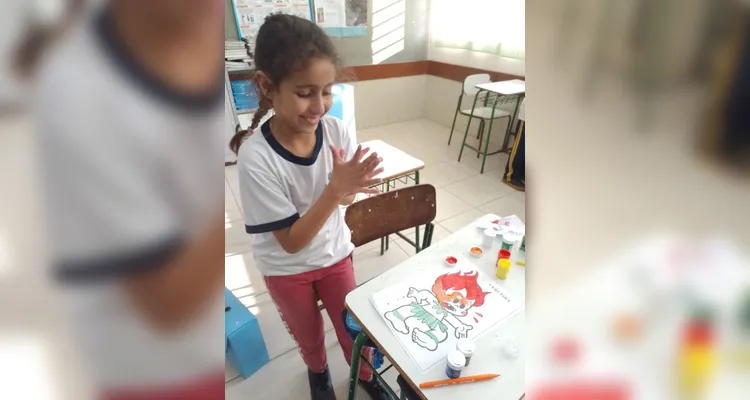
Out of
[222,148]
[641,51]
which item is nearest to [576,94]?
[641,51]

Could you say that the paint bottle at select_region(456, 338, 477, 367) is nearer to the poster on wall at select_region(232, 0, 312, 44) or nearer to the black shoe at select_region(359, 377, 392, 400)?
the black shoe at select_region(359, 377, 392, 400)

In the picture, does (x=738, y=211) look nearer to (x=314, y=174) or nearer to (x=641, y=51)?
(x=641, y=51)

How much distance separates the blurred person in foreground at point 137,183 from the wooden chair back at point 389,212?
1243 mm

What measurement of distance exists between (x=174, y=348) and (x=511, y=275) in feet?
3.49

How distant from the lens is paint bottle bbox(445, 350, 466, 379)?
77 centimetres

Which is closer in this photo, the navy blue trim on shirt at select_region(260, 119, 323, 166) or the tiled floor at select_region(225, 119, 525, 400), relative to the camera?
the navy blue trim on shirt at select_region(260, 119, 323, 166)

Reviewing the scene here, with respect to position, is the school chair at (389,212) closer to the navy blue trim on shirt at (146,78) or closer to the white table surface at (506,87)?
the navy blue trim on shirt at (146,78)

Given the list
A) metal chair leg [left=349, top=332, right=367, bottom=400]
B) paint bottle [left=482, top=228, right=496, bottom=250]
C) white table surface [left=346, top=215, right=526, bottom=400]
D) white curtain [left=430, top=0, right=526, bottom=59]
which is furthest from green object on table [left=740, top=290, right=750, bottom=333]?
white curtain [left=430, top=0, right=526, bottom=59]

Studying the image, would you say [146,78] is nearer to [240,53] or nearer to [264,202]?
Answer: [264,202]

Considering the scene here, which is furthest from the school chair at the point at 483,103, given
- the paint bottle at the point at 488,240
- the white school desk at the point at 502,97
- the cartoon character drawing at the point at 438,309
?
the cartoon character drawing at the point at 438,309

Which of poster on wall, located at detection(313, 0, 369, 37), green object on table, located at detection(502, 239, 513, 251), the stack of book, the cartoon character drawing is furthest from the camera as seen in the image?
poster on wall, located at detection(313, 0, 369, 37)

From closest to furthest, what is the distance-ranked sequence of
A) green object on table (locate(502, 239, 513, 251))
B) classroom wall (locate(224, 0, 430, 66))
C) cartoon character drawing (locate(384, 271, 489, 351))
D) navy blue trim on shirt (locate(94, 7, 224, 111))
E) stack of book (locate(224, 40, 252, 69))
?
1. navy blue trim on shirt (locate(94, 7, 224, 111))
2. cartoon character drawing (locate(384, 271, 489, 351))
3. green object on table (locate(502, 239, 513, 251))
4. stack of book (locate(224, 40, 252, 69))
5. classroom wall (locate(224, 0, 430, 66))

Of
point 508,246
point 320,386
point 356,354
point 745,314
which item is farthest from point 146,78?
point 320,386

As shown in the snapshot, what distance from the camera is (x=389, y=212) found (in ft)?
4.97
